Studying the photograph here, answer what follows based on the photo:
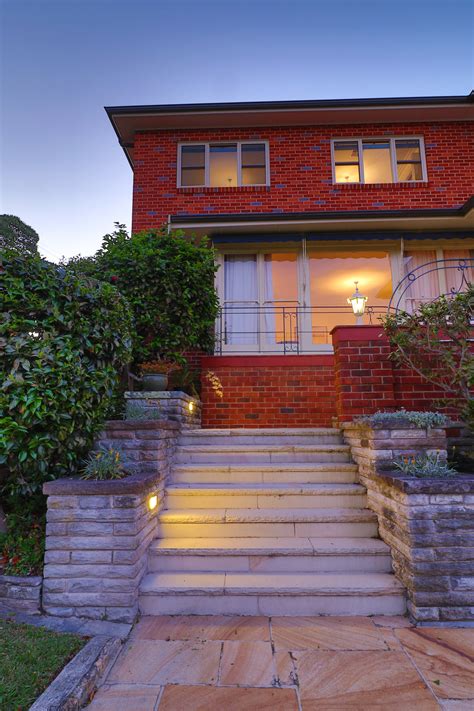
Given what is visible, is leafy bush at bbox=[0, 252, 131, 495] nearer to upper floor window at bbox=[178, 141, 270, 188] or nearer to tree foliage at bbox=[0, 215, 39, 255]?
upper floor window at bbox=[178, 141, 270, 188]

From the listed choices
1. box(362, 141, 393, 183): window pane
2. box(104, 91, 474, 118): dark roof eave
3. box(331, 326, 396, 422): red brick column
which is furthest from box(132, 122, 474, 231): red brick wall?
box(331, 326, 396, 422): red brick column

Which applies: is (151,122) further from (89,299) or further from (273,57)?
(89,299)

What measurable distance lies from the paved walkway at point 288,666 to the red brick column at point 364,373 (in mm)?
1958

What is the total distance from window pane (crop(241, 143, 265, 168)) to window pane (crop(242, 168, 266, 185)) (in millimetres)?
130

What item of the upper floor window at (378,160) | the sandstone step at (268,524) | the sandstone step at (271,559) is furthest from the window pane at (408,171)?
the sandstone step at (271,559)

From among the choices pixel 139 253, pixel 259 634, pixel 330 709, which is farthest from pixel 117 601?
pixel 139 253

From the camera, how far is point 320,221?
7031 mm

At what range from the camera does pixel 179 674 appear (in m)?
1.95

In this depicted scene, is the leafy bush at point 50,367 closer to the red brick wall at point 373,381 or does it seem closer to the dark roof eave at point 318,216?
the red brick wall at point 373,381

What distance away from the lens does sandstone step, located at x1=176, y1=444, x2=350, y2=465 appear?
389cm

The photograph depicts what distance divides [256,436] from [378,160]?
755 cm

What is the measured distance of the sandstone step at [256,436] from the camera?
423cm

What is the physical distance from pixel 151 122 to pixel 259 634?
951cm

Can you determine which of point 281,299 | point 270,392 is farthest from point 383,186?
point 270,392
